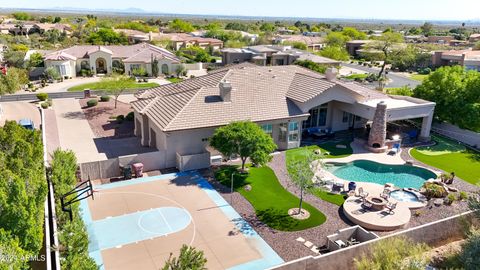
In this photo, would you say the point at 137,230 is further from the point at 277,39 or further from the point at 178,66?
the point at 277,39

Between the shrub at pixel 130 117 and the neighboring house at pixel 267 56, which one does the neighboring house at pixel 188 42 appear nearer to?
the neighboring house at pixel 267 56

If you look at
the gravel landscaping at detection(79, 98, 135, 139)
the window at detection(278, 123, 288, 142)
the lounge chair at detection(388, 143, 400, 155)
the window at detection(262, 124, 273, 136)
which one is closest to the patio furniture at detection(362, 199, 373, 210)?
the window at detection(278, 123, 288, 142)

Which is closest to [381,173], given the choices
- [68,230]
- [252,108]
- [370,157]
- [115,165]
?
[370,157]

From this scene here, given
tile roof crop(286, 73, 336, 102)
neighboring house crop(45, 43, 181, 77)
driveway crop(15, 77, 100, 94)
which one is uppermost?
tile roof crop(286, 73, 336, 102)

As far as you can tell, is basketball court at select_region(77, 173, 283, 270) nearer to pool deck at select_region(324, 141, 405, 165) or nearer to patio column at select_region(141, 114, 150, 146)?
patio column at select_region(141, 114, 150, 146)

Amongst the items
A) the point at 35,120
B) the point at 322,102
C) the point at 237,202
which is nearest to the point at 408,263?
the point at 237,202

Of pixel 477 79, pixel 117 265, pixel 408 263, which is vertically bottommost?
pixel 117 265

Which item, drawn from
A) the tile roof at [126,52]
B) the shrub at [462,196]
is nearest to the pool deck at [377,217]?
the shrub at [462,196]
